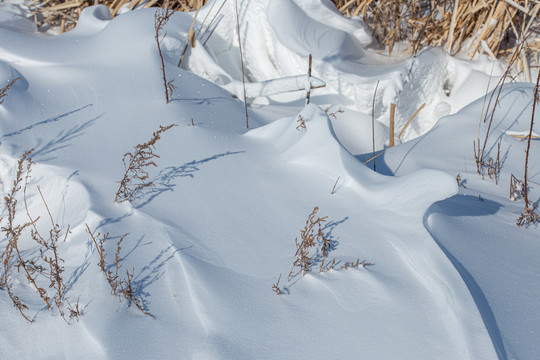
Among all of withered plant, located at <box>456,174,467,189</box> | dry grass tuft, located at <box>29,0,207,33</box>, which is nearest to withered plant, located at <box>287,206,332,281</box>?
withered plant, located at <box>456,174,467,189</box>

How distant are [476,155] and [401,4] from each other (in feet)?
6.29

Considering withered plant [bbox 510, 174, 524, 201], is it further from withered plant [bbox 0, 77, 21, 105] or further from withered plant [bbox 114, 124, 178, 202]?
withered plant [bbox 0, 77, 21, 105]

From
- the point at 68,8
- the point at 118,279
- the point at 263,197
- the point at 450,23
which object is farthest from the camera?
the point at 68,8

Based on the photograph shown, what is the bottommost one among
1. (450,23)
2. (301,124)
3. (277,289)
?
(277,289)

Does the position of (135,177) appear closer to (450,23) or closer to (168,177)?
(168,177)

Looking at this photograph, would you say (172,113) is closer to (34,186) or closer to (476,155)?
(34,186)

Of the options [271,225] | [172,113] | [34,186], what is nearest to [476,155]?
[271,225]

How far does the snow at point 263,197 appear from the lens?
1.57 metres

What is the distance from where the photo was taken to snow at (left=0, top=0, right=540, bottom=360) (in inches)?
61.8

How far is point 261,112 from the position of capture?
3.16 m

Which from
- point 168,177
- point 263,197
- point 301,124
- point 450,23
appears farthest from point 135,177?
point 450,23

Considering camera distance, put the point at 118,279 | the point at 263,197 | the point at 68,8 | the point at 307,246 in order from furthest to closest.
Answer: the point at 68,8
the point at 263,197
the point at 307,246
the point at 118,279

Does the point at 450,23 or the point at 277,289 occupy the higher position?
the point at 450,23

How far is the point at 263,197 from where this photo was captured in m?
2.17
